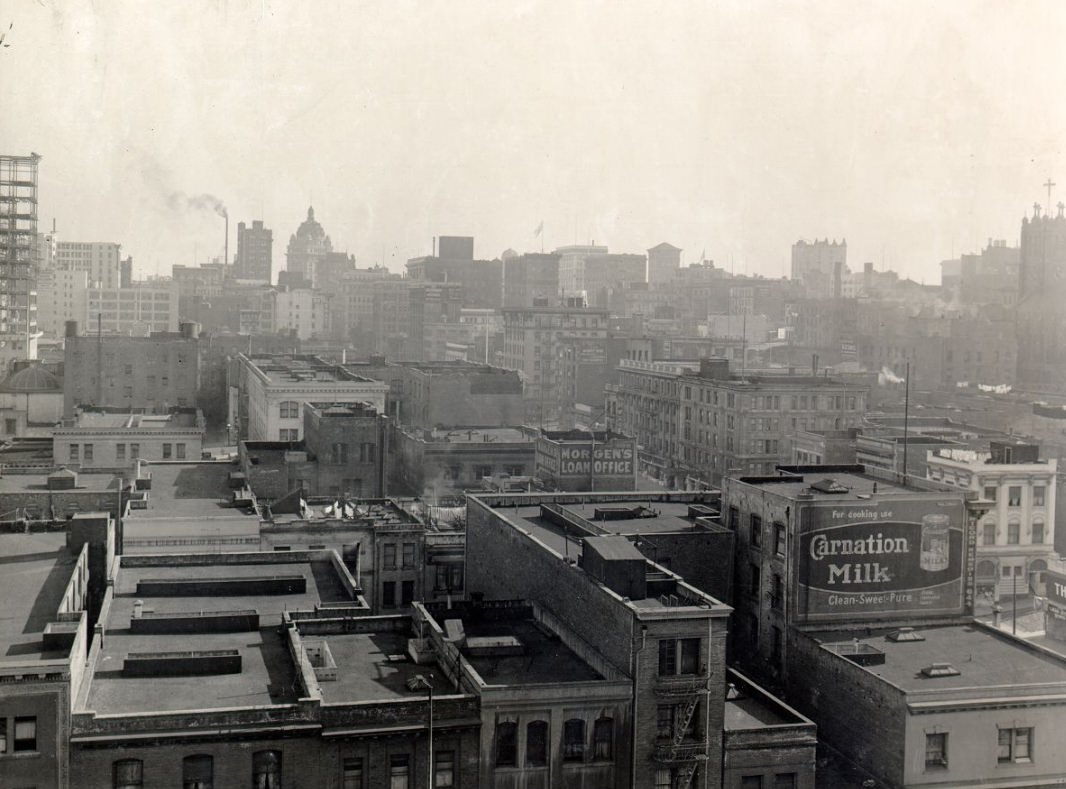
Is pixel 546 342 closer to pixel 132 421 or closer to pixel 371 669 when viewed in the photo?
pixel 132 421

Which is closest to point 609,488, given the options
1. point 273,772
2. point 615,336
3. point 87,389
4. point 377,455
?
point 377,455

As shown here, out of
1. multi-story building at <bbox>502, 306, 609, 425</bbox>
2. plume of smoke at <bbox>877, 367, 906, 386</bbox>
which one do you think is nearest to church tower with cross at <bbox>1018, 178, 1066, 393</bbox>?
plume of smoke at <bbox>877, 367, 906, 386</bbox>

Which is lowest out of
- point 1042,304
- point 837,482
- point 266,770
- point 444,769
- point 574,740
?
point 444,769

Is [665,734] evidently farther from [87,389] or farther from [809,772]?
[87,389]

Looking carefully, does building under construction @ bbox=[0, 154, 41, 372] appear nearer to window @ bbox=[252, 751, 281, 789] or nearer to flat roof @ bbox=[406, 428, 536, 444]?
flat roof @ bbox=[406, 428, 536, 444]

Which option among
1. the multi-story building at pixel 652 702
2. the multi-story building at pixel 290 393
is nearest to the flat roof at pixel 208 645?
the multi-story building at pixel 652 702

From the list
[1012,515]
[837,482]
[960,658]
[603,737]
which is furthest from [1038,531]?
[603,737]

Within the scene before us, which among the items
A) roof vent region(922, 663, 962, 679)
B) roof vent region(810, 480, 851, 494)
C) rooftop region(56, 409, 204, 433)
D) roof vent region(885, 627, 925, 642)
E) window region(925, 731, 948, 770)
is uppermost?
roof vent region(810, 480, 851, 494)
